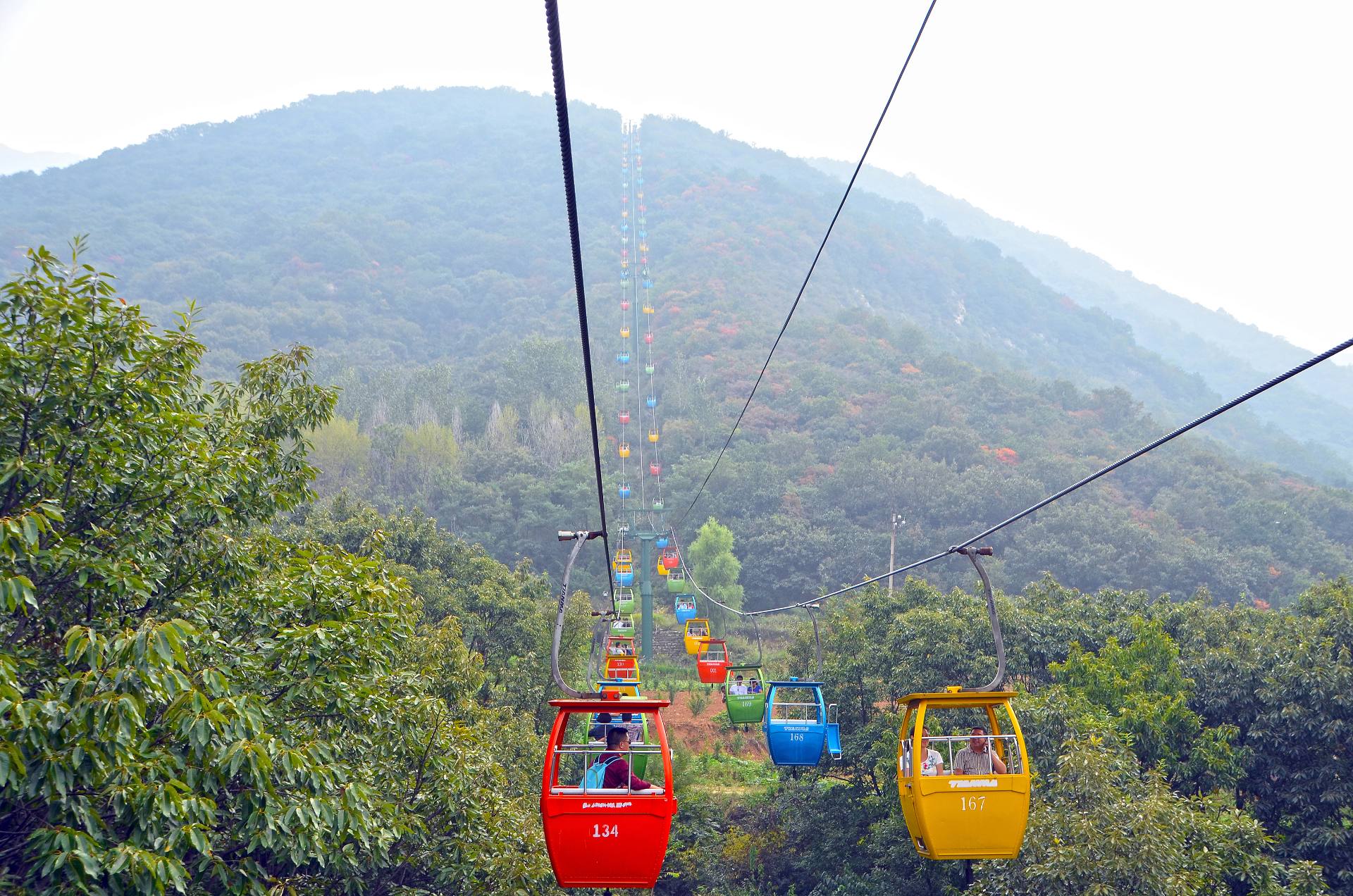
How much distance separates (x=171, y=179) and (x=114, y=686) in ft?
468

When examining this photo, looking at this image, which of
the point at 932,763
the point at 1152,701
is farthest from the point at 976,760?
the point at 1152,701

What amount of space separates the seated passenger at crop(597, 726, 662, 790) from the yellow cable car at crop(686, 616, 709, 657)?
1625 cm

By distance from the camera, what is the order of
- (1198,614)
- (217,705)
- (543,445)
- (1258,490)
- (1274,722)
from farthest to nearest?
(543,445), (1258,490), (1198,614), (1274,722), (217,705)

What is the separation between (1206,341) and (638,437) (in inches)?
4194

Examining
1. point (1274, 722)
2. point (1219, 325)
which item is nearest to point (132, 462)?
point (1274, 722)

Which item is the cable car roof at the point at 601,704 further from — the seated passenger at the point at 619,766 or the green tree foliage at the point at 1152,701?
the green tree foliage at the point at 1152,701

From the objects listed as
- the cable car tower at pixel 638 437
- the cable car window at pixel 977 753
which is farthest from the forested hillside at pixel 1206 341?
the cable car window at pixel 977 753

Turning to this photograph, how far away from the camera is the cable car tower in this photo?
135 ft

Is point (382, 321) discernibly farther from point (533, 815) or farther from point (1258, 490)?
point (533, 815)

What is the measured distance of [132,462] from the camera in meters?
7.77

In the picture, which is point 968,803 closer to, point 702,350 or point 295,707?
point 295,707

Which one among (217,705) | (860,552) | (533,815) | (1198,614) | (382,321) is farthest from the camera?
(382,321)

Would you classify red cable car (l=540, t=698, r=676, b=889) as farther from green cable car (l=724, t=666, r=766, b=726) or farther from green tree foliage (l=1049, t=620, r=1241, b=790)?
green tree foliage (l=1049, t=620, r=1241, b=790)

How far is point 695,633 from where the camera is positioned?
101 feet
